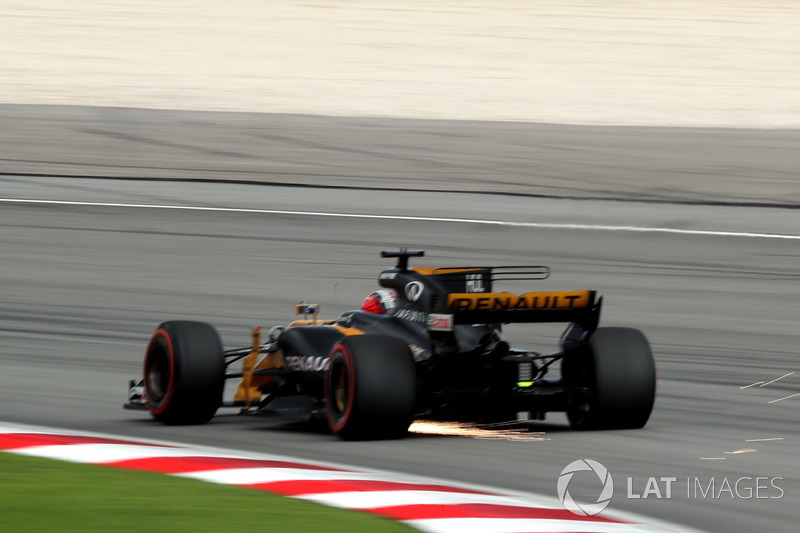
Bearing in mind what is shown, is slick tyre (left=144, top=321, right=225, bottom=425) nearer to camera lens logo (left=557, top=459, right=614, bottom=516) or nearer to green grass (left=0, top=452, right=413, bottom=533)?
green grass (left=0, top=452, right=413, bottom=533)

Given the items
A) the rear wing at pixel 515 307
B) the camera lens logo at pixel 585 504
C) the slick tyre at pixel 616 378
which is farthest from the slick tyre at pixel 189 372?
the camera lens logo at pixel 585 504

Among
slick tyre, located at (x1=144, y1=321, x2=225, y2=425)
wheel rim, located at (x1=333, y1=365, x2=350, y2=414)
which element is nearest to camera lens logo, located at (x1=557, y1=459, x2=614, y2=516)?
wheel rim, located at (x1=333, y1=365, x2=350, y2=414)

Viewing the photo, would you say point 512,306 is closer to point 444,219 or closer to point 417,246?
point 417,246

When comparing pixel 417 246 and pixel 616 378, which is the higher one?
pixel 417 246

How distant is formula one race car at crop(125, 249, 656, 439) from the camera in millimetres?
7469

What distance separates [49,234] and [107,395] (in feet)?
22.9

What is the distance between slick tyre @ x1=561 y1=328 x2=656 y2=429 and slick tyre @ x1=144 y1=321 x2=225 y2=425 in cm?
202

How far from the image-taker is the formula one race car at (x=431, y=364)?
7.47m

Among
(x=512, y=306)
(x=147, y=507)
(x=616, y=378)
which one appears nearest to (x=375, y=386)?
(x=512, y=306)

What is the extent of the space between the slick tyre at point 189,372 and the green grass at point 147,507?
1.87m

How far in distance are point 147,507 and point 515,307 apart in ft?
9.06

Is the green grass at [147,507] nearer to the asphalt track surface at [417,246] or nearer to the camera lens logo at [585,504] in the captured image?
the camera lens logo at [585,504]

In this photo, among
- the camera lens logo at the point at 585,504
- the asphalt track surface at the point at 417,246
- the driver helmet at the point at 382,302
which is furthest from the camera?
the driver helmet at the point at 382,302

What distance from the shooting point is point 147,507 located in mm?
5566
